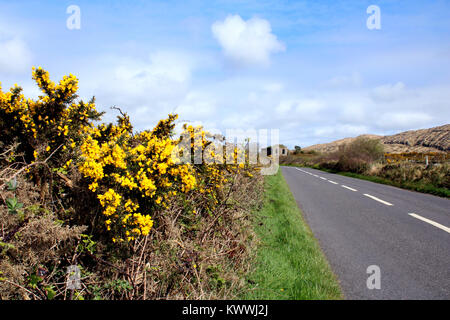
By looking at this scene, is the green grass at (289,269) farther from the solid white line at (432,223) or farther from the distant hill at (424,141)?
the distant hill at (424,141)

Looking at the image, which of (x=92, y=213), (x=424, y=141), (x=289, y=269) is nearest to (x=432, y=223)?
(x=289, y=269)

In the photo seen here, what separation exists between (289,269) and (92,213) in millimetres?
2534

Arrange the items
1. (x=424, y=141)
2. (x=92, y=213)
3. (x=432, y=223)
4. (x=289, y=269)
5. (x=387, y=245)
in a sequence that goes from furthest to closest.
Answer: (x=424, y=141), (x=432, y=223), (x=387, y=245), (x=289, y=269), (x=92, y=213)

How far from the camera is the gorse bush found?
2.60 m

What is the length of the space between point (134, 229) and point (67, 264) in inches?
27.0

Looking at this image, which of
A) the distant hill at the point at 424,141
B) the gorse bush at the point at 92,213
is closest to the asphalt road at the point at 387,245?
the gorse bush at the point at 92,213

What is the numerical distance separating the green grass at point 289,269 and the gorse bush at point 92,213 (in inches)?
11.5

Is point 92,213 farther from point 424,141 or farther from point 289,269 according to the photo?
point 424,141

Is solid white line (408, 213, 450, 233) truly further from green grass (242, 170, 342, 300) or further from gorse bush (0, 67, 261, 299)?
gorse bush (0, 67, 261, 299)

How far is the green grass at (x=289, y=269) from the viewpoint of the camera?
325cm

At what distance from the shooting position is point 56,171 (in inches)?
122

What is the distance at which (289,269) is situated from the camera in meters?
3.85

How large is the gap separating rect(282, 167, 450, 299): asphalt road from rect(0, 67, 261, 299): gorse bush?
1.74 meters

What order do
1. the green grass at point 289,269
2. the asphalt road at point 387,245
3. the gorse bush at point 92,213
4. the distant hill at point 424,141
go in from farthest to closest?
the distant hill at point 424,141
the asphalt road at point 387,245
the green grass at point 289,269
the gorse bush at point 92,213
